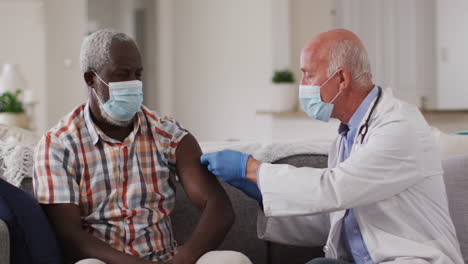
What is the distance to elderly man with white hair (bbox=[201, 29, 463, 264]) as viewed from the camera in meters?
1.50

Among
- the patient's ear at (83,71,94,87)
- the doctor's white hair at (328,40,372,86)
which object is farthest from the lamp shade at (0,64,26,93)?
the doctor's white hair at (328,40,372,86)

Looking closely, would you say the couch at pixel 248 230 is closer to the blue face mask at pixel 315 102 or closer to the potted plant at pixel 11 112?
the blue face mask at pixel 315 102

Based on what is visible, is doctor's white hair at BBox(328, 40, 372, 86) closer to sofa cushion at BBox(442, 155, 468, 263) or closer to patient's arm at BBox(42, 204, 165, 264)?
sofa cushion at BBox(442, 155, 468, 263)

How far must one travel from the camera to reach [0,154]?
1886 mm

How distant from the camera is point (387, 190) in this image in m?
1.50

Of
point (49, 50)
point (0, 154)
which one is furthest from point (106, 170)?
point (49, 50)

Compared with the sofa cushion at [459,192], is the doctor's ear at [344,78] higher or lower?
higher

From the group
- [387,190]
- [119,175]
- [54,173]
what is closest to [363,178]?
[387,190]

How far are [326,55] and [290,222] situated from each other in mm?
485

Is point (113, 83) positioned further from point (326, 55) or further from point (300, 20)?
point (300, 20)

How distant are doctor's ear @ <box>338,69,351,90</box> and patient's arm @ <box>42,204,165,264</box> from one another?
0.66 meters

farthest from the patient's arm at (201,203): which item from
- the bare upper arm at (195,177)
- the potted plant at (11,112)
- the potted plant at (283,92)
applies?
the potted plant at (283,92)

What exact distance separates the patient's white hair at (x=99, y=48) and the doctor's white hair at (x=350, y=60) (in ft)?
1.71

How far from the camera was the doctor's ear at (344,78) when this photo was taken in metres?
1.65
